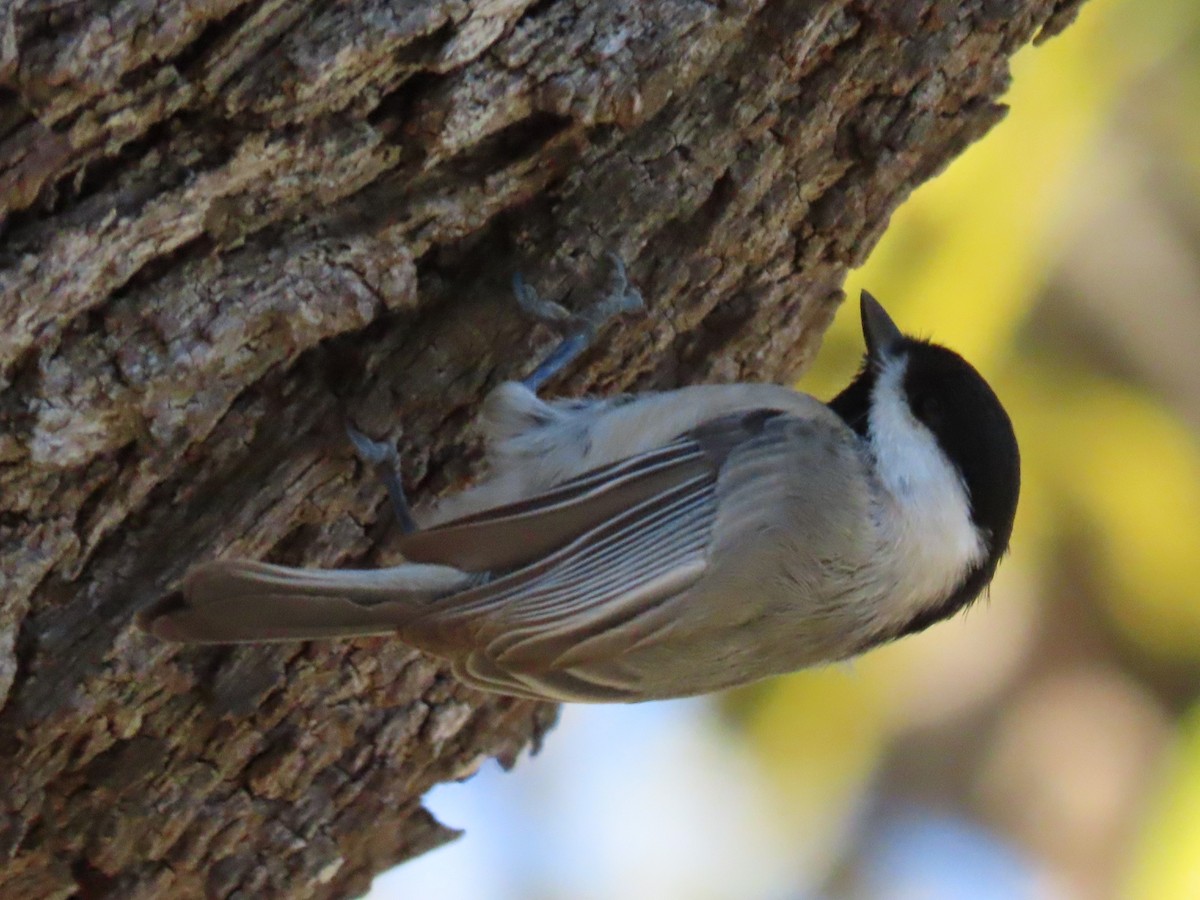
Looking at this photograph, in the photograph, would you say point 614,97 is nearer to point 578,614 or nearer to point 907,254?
point 578,614

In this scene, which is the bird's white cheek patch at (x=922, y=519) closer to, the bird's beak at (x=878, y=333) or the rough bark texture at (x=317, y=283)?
the bird's beak at (x=878, y=333)

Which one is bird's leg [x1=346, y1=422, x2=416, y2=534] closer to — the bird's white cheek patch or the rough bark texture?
the rough bark texture

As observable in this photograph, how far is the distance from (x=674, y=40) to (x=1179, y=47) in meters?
1.58

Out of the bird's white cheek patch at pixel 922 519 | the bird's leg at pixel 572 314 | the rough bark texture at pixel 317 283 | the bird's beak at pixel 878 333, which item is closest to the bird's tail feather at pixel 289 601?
the rough bark texture at pixel 317 283

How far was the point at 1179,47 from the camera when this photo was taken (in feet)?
8.84

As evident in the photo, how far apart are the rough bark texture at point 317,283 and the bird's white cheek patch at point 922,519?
30 centimetres

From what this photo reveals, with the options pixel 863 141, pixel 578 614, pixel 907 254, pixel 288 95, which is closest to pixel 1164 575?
pixel 907 254

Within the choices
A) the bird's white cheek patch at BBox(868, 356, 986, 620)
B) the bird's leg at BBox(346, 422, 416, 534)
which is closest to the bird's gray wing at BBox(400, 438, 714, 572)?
the bird's leg at BBox(346, 422, 416, 534)

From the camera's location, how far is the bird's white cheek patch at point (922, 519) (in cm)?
175

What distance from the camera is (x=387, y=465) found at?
1.68 metres

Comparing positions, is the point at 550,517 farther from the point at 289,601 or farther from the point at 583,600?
the point at 289,601

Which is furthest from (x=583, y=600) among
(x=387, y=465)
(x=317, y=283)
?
(x=317, y=283)

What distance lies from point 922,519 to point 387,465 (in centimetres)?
73

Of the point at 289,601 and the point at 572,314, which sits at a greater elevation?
the point at 572,314
